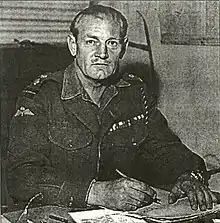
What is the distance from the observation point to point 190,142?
1.25m

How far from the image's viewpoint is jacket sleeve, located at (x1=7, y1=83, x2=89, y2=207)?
3.78 ft

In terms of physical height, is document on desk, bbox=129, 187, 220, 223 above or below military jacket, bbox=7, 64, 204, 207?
below

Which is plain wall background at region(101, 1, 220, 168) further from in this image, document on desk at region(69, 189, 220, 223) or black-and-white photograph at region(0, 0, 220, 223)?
document on desk at region(69, 189, 220, 223)

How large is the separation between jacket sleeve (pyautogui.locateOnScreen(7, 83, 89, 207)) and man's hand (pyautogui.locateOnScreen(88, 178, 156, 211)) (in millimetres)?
32

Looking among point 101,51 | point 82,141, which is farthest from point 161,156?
point 101,51

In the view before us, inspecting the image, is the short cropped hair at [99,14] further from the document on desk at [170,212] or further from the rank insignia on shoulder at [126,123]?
the document on desk at [170,212]

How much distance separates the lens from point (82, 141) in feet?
3.92

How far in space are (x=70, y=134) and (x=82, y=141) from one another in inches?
1.4

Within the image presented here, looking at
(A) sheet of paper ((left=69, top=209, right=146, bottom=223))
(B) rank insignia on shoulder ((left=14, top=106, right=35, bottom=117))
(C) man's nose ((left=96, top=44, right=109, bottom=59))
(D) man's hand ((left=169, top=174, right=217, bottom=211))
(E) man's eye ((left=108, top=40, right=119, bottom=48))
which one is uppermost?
(E) man's eye ((left=108, top=40, right=119, bottom=48))

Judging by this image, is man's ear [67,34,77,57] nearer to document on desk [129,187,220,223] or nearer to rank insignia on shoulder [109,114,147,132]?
rank insignia on shoulder [109,114,147,132]

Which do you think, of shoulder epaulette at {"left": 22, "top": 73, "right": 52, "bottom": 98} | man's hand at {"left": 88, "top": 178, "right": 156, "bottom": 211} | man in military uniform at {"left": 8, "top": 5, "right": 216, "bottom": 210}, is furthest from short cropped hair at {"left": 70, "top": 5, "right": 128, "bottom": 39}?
man's hand at {"left": 88, "top": 178, "right": 156, "bottom": 211}

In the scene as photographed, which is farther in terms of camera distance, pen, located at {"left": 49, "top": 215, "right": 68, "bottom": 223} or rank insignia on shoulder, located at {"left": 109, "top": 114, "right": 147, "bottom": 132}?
rank insignia on shoulder, located at {"left": 109, "top": 114, "right": 147, "bottom": 132}

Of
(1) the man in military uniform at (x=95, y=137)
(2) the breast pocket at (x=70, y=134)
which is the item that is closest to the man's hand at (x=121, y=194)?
(1) the man in military uniform at (x=95, y=137)

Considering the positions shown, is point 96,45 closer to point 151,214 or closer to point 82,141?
point 82,141
